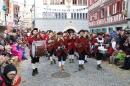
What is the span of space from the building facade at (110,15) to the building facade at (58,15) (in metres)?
7.10

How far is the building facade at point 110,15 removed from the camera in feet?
56.0

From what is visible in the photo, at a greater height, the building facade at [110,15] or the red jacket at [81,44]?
the building facade at [110,15]

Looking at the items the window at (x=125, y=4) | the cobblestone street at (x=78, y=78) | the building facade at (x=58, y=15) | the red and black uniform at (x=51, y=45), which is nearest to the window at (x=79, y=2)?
the building facade at (x=58, y=15)

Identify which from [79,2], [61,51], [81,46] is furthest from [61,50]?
[79,2]

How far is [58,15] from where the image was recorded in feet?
108

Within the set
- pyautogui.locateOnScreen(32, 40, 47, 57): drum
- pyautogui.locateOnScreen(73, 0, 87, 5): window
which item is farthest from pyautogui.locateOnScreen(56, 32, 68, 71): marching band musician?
pyautogui.locateOnScreen(73, 0, 87, 5): window

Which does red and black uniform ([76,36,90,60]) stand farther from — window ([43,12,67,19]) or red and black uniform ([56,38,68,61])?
window ([43,12,67,19])

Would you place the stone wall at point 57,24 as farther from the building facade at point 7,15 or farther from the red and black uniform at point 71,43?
the red and black uniform at point 71,43

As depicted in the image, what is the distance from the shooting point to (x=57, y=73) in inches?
305

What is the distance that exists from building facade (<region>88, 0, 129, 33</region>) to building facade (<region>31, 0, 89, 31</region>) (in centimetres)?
710

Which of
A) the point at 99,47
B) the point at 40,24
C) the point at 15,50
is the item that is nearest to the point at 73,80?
the point at 99,47

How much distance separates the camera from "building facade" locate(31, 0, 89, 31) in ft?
107

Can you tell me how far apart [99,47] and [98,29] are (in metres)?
17.6

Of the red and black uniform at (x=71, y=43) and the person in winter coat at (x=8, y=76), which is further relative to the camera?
the red and black uniform at (x=71, y=43)
